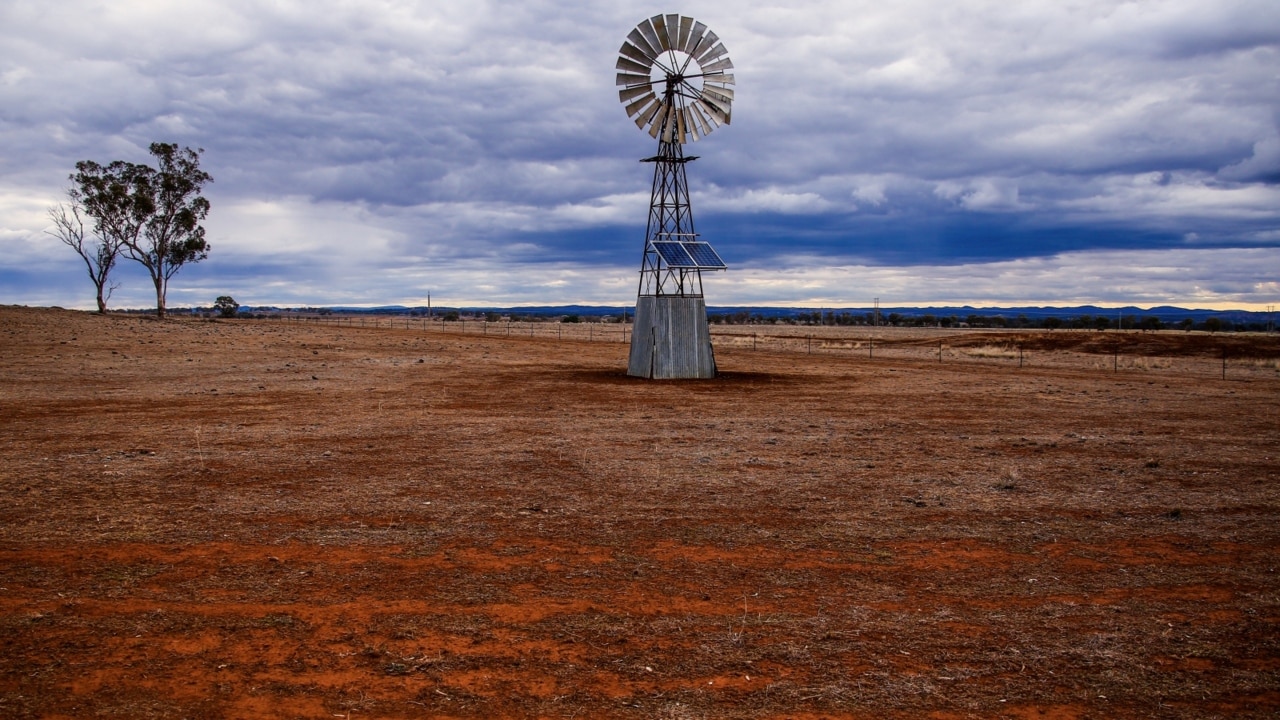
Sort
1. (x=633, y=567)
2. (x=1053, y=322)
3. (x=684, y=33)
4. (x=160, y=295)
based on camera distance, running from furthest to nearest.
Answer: (x=1053, y=322), (x=160, y=295), (x=684, y=33), (x=633, y=567)

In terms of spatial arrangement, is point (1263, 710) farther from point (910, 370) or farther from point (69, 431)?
point (910, 370)

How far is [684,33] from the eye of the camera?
29000mm

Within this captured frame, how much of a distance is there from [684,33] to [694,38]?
418 millimetres

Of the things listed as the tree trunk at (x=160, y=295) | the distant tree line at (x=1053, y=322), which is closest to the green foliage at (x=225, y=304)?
the tree trunk at (x=160, y=295)

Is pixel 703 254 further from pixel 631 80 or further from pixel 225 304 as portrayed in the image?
pixel 225 304

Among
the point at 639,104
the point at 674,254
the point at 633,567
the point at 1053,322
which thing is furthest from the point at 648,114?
the point at 1053,322

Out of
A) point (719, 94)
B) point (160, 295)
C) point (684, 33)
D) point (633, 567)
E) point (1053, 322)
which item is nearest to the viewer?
point (633, 567)

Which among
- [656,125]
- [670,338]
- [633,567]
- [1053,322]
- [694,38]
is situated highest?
[694,38]

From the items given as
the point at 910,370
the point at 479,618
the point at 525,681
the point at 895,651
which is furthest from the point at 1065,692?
the point at 910,370

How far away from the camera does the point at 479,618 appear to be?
23.3 feet

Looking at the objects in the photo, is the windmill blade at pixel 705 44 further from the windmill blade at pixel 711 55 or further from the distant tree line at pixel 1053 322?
the distant tree line at pixel 1053 322

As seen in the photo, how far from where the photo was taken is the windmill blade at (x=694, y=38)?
95.3 ft

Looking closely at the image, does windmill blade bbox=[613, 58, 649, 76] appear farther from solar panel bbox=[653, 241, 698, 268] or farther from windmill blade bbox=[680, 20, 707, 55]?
solar panel bbox=[653, 241, 698, 268]

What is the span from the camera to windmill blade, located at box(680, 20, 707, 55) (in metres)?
29.0
